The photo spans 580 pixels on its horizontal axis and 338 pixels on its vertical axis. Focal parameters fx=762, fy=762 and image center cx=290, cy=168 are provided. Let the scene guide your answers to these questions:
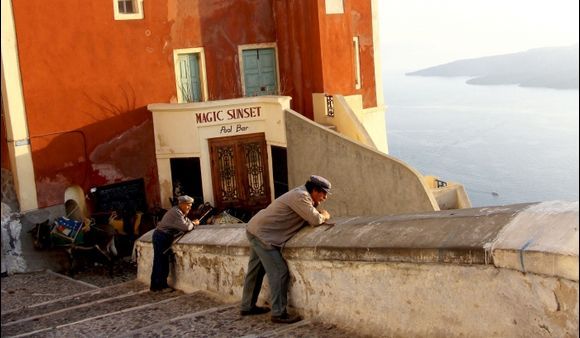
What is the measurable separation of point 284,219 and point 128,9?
1307cm

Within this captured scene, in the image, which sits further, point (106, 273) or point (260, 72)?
point (260, 72)

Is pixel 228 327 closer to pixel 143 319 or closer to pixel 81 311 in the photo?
pixel 143 319

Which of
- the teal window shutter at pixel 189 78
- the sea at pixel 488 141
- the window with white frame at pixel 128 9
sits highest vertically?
the window with white frame at pixel 128 9

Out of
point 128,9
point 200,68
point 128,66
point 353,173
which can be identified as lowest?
point 353,173

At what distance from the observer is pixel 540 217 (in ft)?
14.9

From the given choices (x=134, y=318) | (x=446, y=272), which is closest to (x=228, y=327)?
(x=134, y=318)

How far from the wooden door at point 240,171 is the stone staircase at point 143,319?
7415mm

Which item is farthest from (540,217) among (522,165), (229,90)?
(522,165)

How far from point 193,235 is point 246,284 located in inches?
96.5

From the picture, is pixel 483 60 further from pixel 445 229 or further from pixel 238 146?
pixel 445 229

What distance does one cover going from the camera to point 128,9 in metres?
18.7

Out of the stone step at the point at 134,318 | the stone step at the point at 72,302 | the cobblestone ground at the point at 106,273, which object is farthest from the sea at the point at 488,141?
the stone step at the point at 134,318

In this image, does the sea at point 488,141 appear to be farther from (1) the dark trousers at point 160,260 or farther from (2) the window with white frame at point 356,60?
(1) the dark trousers at point 160,260

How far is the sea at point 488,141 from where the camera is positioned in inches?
1409
